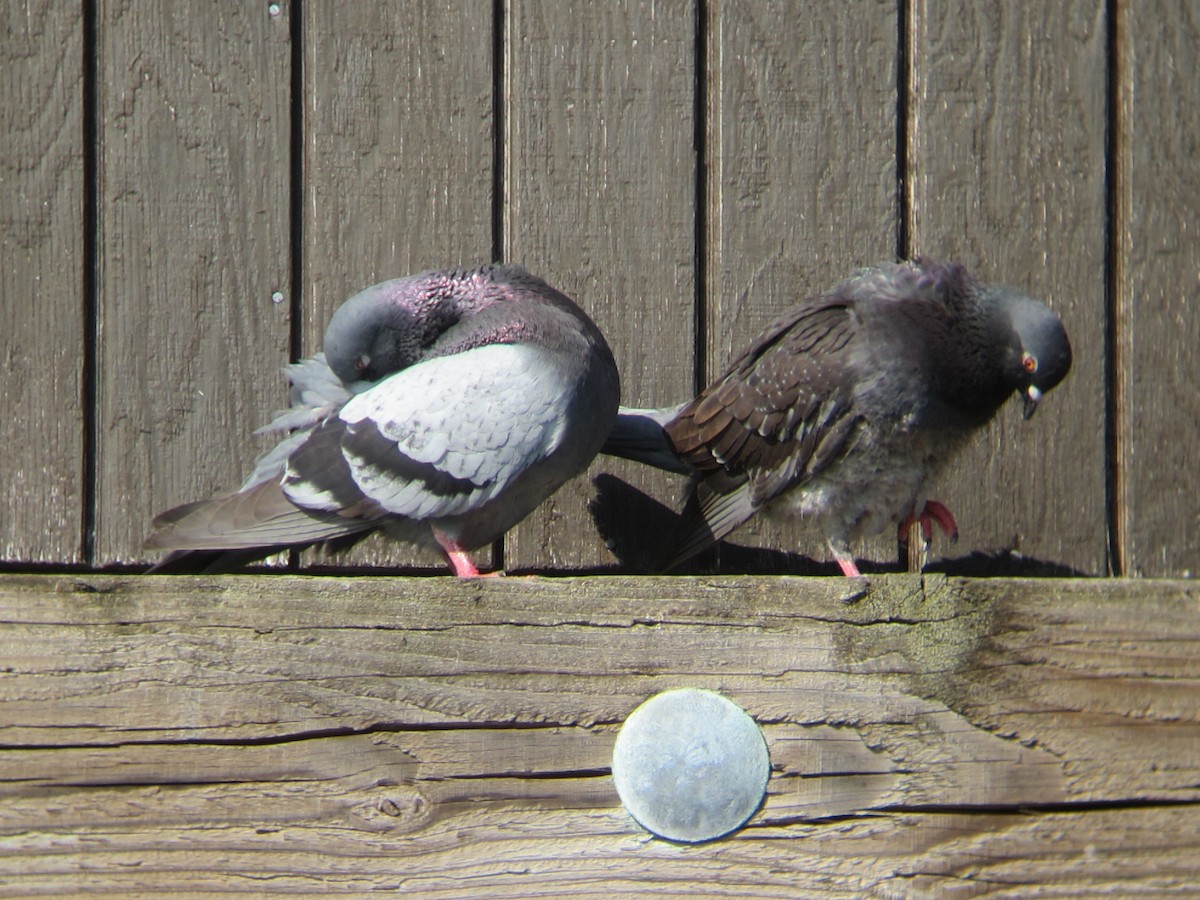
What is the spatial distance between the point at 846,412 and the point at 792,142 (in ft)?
1.78

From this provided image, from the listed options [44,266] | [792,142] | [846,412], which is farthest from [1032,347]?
[44,266]

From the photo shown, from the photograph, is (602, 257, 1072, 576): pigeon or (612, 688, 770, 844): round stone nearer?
(612, 688, 770, 844): round stone

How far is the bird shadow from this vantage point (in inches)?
102

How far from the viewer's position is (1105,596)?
5.29 feet

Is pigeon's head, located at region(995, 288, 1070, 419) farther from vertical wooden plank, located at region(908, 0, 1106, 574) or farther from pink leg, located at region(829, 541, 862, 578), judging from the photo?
pink leg, located at region(829, 541, 862, 578)

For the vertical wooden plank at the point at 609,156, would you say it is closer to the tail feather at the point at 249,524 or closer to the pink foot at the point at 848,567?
the pink foot at the point at 848,567

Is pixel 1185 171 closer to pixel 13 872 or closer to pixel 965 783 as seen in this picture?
pixel 965 783

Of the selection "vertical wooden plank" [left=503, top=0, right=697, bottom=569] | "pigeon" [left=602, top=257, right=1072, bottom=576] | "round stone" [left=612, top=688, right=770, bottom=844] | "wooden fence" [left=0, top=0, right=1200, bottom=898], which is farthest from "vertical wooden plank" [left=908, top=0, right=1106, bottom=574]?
"round stone" [left=612, top=688, right=770, bottom=844]

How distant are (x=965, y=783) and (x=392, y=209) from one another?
153cm

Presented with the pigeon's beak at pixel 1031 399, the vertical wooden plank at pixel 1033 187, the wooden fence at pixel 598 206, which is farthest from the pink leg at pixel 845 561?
the pigeon's beak at pixel 1031 399

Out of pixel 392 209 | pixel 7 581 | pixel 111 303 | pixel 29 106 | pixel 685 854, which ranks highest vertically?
pixel 29 106

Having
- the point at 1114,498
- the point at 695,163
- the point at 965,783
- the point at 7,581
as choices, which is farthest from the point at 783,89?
the point at 7,581

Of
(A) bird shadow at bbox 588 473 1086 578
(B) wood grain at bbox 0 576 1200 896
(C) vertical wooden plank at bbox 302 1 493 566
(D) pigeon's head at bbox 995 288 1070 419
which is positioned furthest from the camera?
(A) bird shadow at bbox 588 473 1086 578

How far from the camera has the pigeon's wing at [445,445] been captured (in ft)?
7.53
